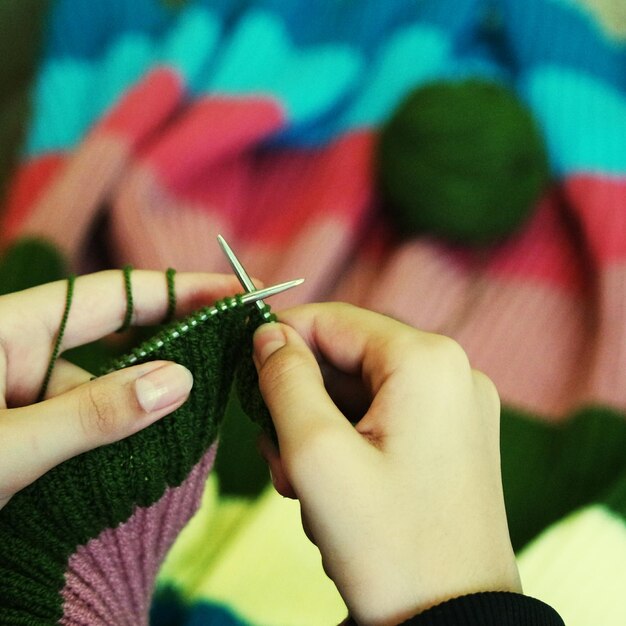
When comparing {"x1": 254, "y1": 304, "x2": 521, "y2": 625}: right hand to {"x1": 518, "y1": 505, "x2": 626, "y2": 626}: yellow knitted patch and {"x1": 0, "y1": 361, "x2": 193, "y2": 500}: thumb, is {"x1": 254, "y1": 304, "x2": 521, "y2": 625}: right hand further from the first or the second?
{"x1": 518, "y1": 505, "x2": 626, "y2": 626}: yellow knitted patch

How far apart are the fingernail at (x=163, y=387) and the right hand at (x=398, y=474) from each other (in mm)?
56

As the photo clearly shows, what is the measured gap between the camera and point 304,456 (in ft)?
1.54

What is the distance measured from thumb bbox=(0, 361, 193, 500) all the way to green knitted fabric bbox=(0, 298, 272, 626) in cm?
3

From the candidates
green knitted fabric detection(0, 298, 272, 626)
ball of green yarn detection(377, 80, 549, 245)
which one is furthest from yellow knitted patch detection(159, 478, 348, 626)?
ball of green yarn detection(377, 80, 549, 245)

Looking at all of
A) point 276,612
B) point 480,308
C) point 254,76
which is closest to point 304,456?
point 276,612

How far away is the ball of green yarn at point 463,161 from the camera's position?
0.91m

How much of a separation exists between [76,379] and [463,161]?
20.7 inches

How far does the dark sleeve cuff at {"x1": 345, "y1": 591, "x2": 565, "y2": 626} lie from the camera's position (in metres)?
0.45

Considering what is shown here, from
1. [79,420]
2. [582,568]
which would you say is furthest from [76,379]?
[582,568]

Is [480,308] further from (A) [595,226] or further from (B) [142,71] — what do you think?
(B) [142,71]

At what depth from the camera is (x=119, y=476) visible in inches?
22.0

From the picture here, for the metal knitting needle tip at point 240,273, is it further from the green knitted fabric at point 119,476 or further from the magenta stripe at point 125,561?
the magenta stripe at point 125,561

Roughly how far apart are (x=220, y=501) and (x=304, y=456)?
0.37 metres

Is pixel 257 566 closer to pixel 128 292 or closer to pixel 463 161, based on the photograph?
pixel 128 292
